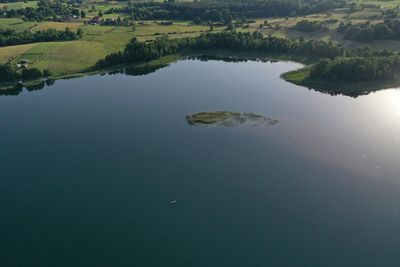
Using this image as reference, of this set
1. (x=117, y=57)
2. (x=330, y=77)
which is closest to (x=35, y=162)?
(x=117, y=57)

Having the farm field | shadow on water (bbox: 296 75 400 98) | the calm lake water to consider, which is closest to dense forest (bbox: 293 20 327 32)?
the farm field

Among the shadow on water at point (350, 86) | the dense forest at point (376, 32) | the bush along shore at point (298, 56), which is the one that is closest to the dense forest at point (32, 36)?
the bush along shore at point (298, 56)

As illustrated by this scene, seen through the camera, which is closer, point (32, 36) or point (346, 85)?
point (346, 85)

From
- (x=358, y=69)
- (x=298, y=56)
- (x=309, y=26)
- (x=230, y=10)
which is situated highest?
(x=230, y=10)

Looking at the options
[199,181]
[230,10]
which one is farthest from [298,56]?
[199,181]

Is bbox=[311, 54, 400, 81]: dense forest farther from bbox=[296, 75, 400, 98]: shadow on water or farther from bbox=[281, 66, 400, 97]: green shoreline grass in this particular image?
bbox=[296, 75, 400, 98]: shadow on water

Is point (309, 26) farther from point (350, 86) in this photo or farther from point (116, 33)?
point (116, 33)

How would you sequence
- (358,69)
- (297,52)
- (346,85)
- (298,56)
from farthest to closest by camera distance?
(297,52)
(298,56)
(346,85)
(358,69)

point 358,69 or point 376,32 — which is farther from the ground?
point 376,32

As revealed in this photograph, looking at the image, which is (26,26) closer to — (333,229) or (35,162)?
(35,162)
